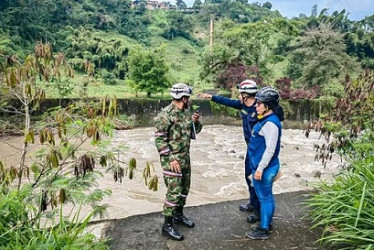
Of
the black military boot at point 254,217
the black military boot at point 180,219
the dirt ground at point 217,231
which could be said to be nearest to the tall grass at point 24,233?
the dirt ground at point 217,231

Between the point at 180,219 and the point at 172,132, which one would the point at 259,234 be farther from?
the point at 172,132

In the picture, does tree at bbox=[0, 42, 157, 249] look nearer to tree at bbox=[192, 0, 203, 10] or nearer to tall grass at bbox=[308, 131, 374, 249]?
tall grass at bbox=[308, 131, 374, 249]

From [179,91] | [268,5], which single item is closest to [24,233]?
[179,91]

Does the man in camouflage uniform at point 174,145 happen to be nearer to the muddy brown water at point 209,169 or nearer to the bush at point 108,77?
the muddy brown water at point 209,169

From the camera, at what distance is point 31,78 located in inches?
104

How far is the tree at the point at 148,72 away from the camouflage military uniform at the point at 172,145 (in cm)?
1318

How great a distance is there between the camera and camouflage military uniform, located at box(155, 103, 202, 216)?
9.98 ft

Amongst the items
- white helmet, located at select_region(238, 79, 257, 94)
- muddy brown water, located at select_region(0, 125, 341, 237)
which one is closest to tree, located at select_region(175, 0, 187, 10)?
muddy brown water, located at select_region(0, 125, 341, 237)

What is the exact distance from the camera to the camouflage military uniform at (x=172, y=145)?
9.98 ft

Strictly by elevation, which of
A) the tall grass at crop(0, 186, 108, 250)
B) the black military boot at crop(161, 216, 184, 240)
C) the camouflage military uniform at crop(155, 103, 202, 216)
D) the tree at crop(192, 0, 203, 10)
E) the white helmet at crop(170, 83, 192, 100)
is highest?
the tree at crop(192, 0, 203, 10)

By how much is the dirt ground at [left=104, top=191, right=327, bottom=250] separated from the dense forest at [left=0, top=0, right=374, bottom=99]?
1024 centimetres

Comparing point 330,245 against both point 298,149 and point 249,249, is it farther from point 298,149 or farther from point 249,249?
point 298,149

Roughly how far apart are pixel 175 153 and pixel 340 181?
165 centimetres

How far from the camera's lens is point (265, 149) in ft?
9.58
